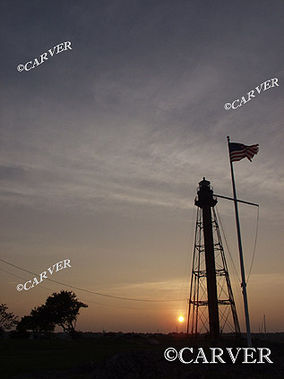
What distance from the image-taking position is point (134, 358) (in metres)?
28.6

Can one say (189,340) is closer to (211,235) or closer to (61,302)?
(211,235)

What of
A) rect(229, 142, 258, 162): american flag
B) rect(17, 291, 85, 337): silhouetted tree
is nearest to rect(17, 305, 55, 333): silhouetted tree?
rect(17, 291, 85, 337): silhouetted tree

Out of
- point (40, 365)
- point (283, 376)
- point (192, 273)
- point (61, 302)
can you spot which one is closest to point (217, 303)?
point (192, 273)

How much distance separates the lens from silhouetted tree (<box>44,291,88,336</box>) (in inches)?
3504

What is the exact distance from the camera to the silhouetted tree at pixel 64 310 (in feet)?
292

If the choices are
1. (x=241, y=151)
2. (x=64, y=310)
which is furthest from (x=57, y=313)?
(x=241, y=151)

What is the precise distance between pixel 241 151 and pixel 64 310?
69480 millimetres

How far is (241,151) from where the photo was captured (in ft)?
103

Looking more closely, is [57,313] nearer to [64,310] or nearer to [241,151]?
[64,310]

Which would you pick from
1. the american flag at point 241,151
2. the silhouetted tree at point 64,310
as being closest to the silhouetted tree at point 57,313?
the silhouetted tree at point 64,310

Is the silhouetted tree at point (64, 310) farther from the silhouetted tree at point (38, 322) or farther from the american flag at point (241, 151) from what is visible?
the american flag at point (241, 151)

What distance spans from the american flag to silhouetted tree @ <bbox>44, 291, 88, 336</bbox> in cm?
6857

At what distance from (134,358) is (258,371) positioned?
29.8 feet

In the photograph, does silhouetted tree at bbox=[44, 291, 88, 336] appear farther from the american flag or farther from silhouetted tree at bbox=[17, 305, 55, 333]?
the american flag
